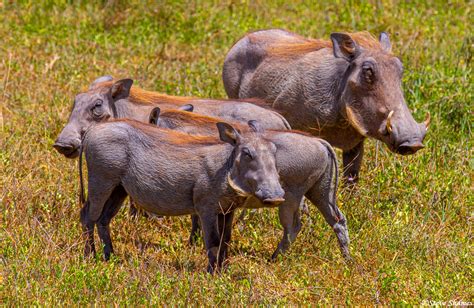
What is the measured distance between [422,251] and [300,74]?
5.63ft

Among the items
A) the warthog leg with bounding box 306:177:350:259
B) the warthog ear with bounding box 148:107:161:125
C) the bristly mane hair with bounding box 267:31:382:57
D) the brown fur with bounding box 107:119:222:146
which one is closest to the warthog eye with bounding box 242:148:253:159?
the brown fur with bounding box 107:119:222:146

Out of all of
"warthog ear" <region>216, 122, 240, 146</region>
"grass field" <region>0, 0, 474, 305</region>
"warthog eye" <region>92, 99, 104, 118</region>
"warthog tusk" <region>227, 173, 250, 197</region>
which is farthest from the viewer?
"warthog eye" <region>92, 99, 104, 118</region>

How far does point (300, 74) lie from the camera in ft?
23.2

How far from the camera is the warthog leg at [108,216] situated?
6055 mm

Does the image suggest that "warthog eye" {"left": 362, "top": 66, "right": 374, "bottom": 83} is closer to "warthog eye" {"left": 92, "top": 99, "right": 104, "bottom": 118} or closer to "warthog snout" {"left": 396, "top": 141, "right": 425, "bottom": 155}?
"warthog snout" {"left": 396, "top": 141, "right": 425, "bottom": 155}

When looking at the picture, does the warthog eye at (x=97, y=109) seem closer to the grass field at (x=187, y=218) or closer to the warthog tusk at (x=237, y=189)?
the grass field at (x=187, y=218)

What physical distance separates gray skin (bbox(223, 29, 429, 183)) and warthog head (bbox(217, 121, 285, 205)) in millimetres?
1093

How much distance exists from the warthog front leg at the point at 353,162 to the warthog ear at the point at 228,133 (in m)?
1.43

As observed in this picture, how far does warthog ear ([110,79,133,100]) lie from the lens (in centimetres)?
673

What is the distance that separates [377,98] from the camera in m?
6.52

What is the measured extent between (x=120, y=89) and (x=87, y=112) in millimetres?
288

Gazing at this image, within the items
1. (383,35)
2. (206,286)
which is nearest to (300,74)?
(383,35)

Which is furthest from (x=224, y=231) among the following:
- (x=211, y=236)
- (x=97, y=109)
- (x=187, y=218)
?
(x=97, y=109)

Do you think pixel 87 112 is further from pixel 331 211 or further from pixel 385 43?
pixel 385 43
